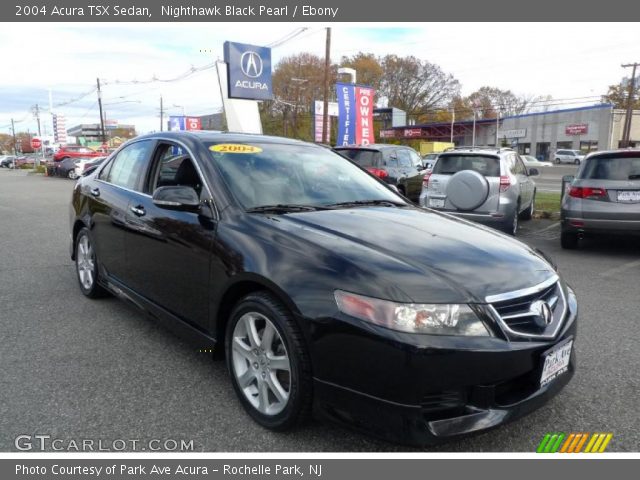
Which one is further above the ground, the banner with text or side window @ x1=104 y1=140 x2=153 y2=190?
the banner with text

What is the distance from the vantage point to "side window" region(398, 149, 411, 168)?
40.1 ft

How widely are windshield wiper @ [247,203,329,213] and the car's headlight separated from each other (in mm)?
1075

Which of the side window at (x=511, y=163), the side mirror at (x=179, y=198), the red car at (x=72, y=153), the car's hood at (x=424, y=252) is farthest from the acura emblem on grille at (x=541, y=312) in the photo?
the red car at (x=72, y=153)

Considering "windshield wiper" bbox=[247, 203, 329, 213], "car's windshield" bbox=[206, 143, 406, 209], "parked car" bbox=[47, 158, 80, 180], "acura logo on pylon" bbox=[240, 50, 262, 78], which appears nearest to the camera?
"windshield wiper" bbox=[247, 203, 329, 213]

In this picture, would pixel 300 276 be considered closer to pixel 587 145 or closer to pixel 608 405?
pixel 608 405

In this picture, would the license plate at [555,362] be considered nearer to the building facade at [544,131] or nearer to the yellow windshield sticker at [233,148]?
the yellow windshield sticker at [233,148]

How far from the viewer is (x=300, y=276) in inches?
98.0

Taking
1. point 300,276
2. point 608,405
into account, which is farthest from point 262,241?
point 608,405

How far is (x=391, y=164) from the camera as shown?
39.1 ft

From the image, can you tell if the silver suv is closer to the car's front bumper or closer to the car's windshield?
the car's windshield

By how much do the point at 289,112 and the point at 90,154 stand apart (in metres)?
36.0

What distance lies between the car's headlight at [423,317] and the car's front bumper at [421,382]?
42mm

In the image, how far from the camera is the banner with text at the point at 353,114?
81.6 feet

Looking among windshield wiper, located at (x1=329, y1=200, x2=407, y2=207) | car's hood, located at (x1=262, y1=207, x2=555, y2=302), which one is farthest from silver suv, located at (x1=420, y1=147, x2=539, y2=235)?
car's hood, located at (x1=262, y1=207, x2=555, y2=302)
